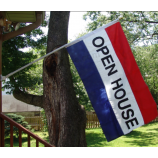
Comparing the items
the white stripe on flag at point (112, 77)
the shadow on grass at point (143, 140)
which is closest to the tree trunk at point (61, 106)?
the white stripe on flag at point (112, 77)

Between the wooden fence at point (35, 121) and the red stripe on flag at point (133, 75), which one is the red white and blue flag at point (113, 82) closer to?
the red stripe on flag at point (133, 75)

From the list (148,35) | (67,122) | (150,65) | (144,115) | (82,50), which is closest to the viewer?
(144,115)

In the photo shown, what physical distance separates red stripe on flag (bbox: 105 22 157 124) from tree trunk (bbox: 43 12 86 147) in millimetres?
1821

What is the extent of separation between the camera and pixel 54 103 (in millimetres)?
5469

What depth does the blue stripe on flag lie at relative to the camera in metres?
3.97

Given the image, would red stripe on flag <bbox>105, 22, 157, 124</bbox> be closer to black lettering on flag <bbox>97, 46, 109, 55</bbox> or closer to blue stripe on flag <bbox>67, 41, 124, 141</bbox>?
black lettering on flag <bbox>97, 46, 109, 55</bbox>

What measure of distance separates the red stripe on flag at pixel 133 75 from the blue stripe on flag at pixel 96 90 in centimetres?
55

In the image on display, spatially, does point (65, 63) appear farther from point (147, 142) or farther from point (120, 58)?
point (147, 142)

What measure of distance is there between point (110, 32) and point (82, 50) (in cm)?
68

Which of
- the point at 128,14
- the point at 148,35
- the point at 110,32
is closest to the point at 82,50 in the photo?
the point at 110,32

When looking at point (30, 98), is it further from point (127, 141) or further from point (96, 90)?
point (127, 141)

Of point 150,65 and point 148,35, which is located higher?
point 148,35

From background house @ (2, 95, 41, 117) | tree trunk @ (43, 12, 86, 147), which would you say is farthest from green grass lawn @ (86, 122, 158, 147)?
background house @ (2, 95, 41, 117)

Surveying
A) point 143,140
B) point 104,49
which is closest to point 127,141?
point 143,140
